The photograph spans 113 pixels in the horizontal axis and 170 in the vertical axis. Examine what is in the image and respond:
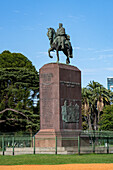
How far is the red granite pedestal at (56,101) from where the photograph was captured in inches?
1141

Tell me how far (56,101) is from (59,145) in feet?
10.0

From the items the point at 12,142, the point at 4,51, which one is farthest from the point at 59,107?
the point at 4,51

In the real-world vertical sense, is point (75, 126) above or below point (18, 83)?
below

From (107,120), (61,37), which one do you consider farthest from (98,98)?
(61,37)

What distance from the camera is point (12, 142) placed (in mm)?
30125

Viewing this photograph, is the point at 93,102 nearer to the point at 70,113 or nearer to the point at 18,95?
Answer: the point at 18,95

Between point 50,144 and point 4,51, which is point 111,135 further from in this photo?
point 4,51

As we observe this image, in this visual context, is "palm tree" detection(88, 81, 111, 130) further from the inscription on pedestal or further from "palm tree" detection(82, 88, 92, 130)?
the inscription on pedestal

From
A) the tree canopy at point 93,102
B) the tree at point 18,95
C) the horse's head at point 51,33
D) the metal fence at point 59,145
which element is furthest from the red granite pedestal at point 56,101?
the tree canopy at point 93,102

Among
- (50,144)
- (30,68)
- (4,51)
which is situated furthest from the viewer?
(4,51)

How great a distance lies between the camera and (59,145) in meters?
28.3

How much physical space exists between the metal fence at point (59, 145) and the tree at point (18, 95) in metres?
21.9

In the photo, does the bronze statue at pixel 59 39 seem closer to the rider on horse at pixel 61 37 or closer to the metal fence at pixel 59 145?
the rider on horse at pixel 61 37

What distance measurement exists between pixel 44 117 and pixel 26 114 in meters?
24.9
